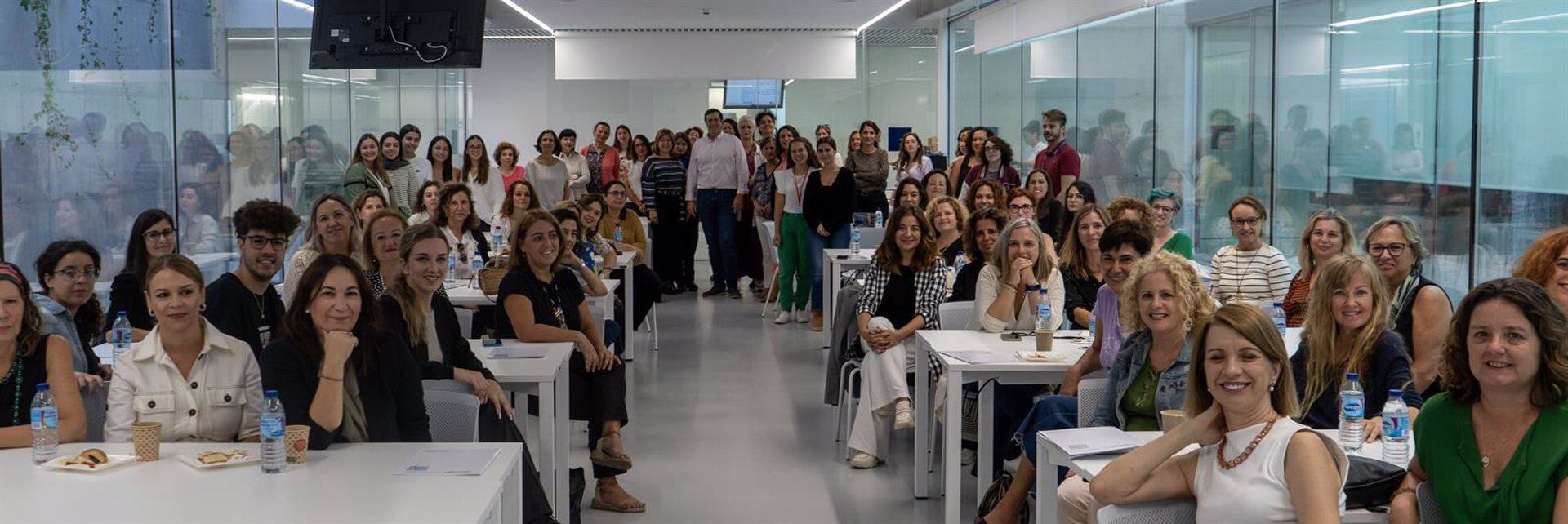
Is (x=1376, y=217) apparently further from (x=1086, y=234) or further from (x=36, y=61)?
(x=36, y=61)

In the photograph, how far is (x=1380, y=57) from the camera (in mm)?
7145

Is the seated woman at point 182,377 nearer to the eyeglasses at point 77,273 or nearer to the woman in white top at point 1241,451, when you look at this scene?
the eyeglasses at point 77,273

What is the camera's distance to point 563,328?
5926mm

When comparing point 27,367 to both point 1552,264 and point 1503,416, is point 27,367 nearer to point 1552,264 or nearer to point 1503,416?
point 1503,416

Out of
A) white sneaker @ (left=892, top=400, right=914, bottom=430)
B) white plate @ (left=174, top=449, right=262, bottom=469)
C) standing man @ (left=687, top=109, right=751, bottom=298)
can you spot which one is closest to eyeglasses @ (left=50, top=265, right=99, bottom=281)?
white plate @ (left=174, top=449, right=262, bottom=469)

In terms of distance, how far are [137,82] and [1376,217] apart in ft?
21.1

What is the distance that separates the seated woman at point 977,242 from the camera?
6.62 meters

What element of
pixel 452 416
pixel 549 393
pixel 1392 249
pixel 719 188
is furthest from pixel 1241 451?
pixel 719 188

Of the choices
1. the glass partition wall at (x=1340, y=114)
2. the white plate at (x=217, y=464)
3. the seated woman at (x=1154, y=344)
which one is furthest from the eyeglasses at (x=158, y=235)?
the glass partition wall at (x=1340, y=114)

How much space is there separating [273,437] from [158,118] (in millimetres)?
5131

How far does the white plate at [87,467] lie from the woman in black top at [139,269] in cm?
235

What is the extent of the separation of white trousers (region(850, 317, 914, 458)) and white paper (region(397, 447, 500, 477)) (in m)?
2.91

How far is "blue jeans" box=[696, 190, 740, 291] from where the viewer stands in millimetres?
13336

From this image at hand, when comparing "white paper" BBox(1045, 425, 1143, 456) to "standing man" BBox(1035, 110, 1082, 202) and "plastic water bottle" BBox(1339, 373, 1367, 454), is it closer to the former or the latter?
"plastic water bottle" BBox(1339, 373, 1367, 454)
